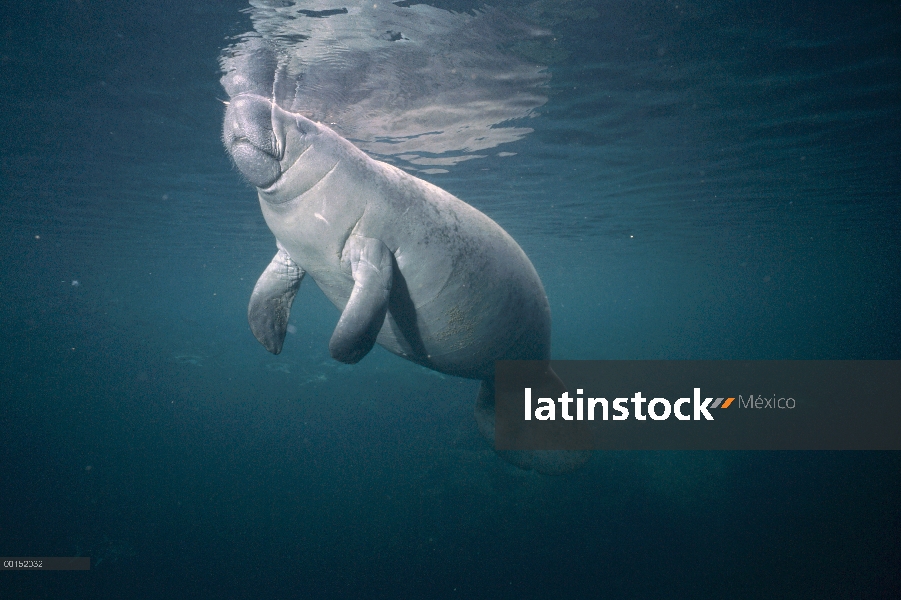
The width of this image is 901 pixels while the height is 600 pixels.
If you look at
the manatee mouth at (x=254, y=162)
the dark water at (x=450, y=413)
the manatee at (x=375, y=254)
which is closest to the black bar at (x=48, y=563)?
the dark water at (x=450, y=413)

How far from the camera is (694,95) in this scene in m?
7.60

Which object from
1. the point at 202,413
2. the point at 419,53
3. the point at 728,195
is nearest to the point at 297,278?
the point at 419,53

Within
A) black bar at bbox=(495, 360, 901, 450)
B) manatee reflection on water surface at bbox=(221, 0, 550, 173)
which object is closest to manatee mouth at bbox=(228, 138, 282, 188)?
black bar at bbox=(495, 360, 901, 450)

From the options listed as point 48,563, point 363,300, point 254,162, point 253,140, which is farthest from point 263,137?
point 48,563

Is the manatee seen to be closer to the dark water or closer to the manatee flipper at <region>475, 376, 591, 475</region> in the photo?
the manatee flipper at <region>475, 376, 591, 475</region>

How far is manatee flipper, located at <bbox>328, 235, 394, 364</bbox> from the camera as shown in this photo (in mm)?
2428

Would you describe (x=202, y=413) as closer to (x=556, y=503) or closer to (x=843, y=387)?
(x=556, y=503)

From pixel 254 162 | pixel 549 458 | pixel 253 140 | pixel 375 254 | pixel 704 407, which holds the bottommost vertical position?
pixel 704 407

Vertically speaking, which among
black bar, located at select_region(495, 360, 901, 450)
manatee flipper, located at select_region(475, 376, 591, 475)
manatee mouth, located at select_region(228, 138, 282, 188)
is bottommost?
black bar, located at select_region(495, 360, 901, 450)

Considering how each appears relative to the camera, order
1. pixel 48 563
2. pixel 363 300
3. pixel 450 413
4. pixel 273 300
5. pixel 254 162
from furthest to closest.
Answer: pixel 450 413 → pixel 48 563 → pixel 273 300 → pixel 254 162 → pixel 363 300

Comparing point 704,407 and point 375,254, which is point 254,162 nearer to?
point 375,254

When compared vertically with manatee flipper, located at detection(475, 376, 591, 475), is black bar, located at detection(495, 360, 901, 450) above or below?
below

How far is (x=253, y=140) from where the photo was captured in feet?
8.38

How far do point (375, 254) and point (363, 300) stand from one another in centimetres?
38
